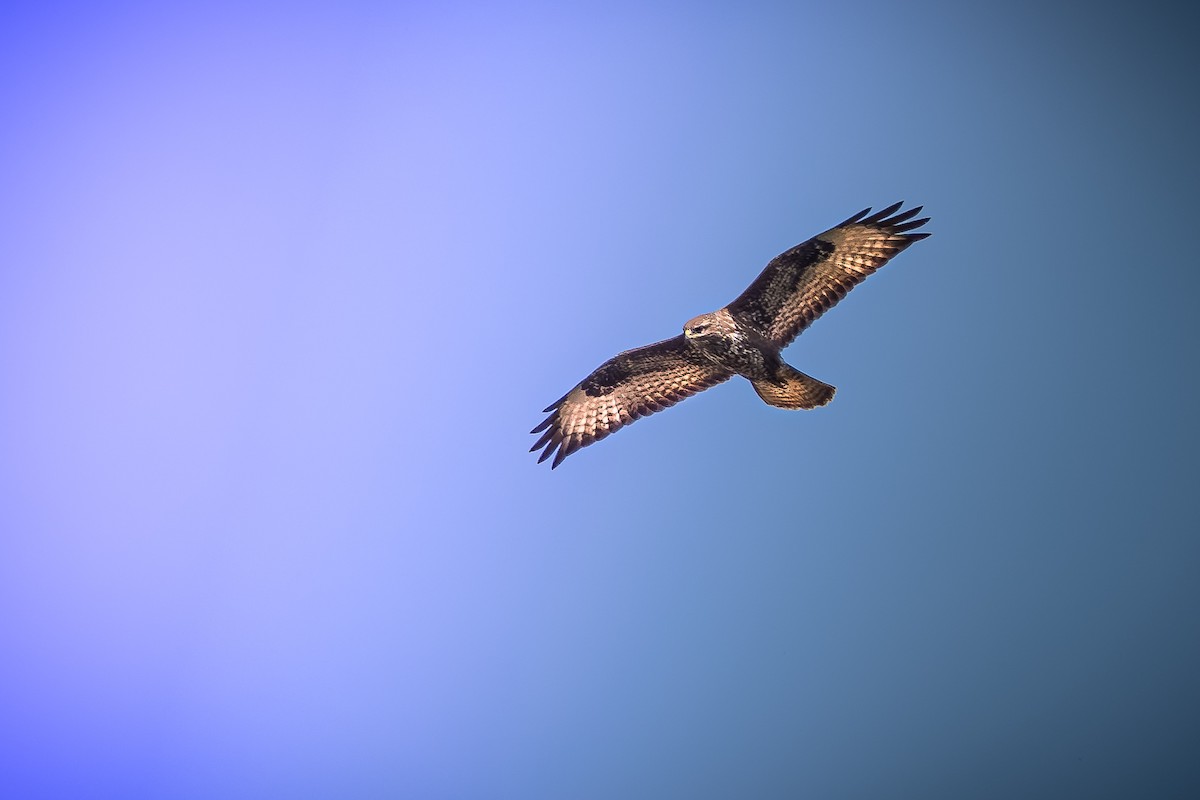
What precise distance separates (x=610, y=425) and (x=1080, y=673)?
15.2 ft

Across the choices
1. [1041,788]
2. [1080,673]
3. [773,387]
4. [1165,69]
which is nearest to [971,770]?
[1041,788]

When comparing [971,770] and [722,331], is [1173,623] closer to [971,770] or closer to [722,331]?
[971,770]

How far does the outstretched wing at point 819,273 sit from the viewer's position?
6.21 meters

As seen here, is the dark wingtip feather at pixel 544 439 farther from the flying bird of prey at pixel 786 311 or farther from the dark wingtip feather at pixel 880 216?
the dark wingtip feather at pixel 880 216

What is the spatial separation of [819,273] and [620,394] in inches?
59.5

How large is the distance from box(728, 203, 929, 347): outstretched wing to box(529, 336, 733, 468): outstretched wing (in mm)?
495

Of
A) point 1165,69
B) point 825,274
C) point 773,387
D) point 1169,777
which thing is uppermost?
point 1165,69

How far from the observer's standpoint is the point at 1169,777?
8180 millimetres

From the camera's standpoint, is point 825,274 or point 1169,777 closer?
point 825,274

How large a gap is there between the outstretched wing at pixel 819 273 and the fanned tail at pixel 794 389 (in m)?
0.23

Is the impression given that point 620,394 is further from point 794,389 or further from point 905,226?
point 905,226

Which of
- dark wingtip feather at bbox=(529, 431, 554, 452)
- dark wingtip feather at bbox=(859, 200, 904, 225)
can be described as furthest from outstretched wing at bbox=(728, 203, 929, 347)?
dark wingtip feather at bbox=(529, 431, 554, 452)

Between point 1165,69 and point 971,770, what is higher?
point 1165,69

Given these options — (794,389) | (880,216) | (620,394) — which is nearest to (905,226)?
(880,216)
